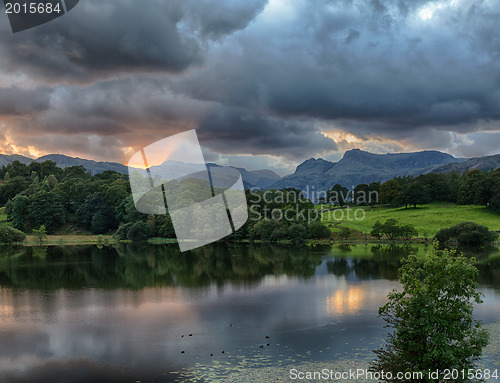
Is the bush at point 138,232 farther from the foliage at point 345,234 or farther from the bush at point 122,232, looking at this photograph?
the foliage at point 345,234

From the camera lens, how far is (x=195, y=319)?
26.0m

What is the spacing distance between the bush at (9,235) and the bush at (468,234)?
3092 inches

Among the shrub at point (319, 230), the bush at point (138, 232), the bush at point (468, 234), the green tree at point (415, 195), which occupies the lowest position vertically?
the bush at point (468, 234)

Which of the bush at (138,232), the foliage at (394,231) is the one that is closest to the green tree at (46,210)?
the bush at (138,232)

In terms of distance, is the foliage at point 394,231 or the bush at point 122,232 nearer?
the foliage at point 394,231

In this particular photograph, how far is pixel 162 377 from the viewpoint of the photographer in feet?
55.3

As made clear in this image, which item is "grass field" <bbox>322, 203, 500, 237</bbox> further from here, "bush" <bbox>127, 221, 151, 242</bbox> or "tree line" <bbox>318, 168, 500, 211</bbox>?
"bush" <bbox>127, 221, 151, 242</bbox>

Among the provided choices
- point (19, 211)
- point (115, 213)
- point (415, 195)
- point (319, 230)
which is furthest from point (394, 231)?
point (19, 211)

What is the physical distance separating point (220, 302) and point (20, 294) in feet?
Answer: 56.1

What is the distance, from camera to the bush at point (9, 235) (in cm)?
7862

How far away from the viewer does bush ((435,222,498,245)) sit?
66562 mm

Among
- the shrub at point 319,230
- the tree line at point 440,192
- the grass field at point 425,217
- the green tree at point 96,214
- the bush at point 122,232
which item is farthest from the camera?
the green tree at point 96,214

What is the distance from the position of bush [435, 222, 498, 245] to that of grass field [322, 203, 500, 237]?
3.86 metres

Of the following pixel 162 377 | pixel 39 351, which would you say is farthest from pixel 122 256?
pixel 162 377
